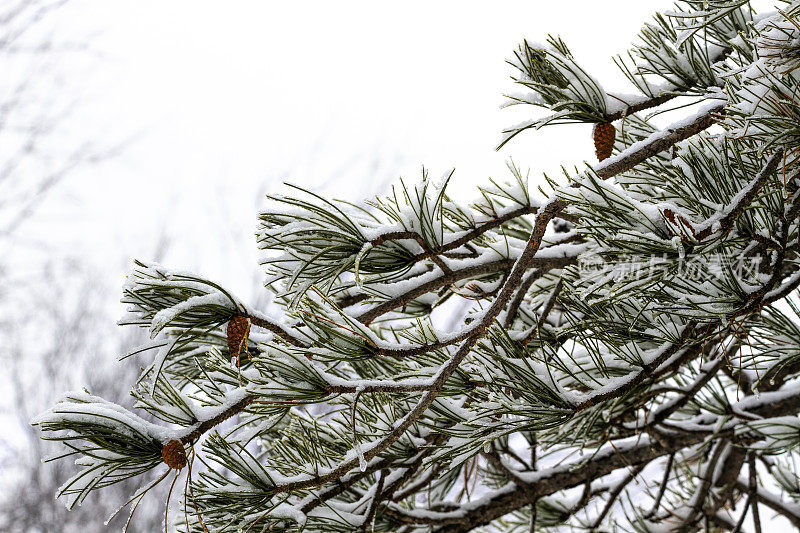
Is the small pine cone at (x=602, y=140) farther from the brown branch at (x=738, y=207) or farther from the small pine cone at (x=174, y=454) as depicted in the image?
the small pine cone at (x=174, y=454)

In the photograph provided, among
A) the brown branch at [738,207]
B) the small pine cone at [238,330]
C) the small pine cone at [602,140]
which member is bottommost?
the small pine cone at [238,330]

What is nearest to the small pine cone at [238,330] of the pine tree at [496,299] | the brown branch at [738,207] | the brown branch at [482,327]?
the pine tree at [496,299]

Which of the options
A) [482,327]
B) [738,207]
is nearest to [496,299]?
[482,327]

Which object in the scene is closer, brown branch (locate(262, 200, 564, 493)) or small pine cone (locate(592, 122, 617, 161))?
brown branch (locate(262, 200, 564, 493))

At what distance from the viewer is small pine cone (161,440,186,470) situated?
1.69ft

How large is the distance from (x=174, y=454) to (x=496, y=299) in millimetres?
288

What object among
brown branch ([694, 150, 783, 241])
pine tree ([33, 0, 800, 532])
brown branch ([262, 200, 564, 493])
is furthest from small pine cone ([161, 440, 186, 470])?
brown branch ([694, 150, 783, 241])

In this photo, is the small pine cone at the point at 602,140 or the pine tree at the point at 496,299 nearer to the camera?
the pine tree at the point at 496,299

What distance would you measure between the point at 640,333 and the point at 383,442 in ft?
0.89

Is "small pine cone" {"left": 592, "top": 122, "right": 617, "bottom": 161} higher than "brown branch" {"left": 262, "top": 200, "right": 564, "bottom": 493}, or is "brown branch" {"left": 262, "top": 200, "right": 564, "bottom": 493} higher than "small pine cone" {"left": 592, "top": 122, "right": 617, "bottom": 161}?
"small pine cone" {"left": 592, "top": 122, "right": 617, "bottom": 161}

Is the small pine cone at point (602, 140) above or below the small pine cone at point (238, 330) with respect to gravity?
above

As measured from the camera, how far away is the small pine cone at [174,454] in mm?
514

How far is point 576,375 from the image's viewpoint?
26.7 inches

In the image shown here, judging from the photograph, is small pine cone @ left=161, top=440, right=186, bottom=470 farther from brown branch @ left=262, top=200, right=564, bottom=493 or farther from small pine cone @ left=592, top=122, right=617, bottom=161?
small pine cone @ left=592, top=122, right=617, bottom=161
